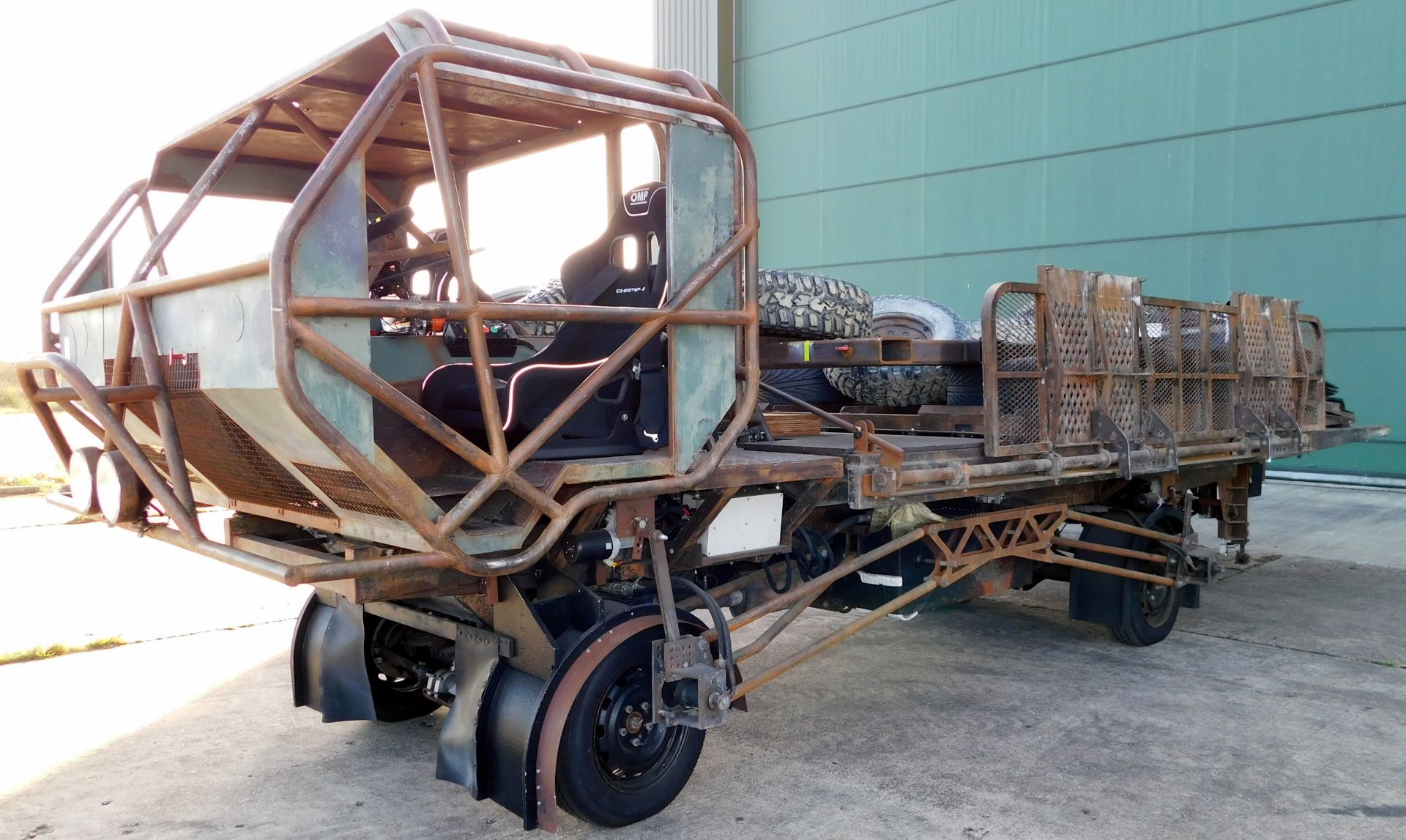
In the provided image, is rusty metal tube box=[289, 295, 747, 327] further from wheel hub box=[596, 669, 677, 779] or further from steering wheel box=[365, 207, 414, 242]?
wheel hub box=[596, 669, 677, 779]

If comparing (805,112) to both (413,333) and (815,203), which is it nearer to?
(815,203)

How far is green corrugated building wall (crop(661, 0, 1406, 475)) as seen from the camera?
1186 centimetres

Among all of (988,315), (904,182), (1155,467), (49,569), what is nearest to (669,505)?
(988,315)

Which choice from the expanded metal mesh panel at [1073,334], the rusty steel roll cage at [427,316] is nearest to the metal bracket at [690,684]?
the rusty steel roll cage at [427,316]

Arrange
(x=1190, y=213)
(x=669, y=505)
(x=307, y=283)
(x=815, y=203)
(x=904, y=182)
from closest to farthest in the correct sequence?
(x=307, y=283) < (x=669, y=505) < (x=1190, y=213) < (x=904, y=182) < (x=815, y=203)

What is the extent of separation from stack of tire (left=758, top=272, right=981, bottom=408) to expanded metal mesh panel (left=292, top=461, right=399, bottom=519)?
1984 mm

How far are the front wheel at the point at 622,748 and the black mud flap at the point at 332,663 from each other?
1.32m

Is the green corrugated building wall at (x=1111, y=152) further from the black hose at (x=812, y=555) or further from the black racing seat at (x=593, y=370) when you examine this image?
the black racing seat at (x=593, y=370)

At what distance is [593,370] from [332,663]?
6.47ft

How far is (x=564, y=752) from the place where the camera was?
341 centimetres

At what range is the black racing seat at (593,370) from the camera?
3.39 m

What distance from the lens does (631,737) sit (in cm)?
366

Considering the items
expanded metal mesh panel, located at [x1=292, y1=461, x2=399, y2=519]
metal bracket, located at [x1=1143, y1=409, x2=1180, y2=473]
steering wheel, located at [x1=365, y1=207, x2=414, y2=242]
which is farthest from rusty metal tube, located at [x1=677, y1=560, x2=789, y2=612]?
metal bracket, located at [x1=1143, y1=409, x2=1180, y2=473]

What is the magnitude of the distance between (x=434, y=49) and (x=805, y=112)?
14447 mm
